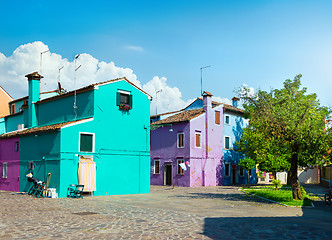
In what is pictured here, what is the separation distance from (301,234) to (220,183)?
28825 millimetres

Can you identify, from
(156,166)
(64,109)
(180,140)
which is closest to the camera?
(64,109)

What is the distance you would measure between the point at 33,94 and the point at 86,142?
9.12 meters

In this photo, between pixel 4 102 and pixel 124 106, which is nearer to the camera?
pixel 124 106

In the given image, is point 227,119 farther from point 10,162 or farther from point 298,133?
point 10,162

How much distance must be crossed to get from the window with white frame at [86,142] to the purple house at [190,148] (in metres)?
11.0

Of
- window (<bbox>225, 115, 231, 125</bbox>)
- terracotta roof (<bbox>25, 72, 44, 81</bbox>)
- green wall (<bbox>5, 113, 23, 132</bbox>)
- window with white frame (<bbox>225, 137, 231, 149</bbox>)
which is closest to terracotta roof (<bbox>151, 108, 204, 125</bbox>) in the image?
window (<bbox>225, 115, 231, 125</bbox>)

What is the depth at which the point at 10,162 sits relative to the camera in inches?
1142

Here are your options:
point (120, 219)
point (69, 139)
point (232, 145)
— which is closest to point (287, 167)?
point (232, 145)

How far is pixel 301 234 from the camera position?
9.80 metres

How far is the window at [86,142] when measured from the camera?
79.4 ft

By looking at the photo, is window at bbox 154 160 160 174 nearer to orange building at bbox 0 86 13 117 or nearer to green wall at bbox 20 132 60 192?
green wall at bbox 20 132 60 192

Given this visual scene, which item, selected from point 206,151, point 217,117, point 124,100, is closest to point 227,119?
point 217,117

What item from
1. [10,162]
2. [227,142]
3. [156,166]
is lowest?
[156,166]

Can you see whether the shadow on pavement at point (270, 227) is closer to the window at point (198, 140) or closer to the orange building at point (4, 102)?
the window at point (198, 140)
